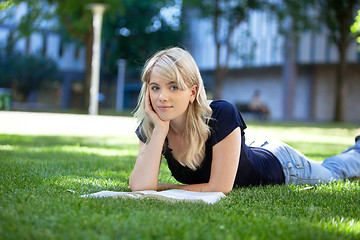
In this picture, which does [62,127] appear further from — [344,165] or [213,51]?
[213,51]

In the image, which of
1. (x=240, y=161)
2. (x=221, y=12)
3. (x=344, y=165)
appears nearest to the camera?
(x=240, y=161)

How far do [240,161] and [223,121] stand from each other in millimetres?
507

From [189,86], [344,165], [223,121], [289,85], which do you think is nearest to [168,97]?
[189,86]

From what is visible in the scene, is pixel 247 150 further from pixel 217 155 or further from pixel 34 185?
pixel 34 185

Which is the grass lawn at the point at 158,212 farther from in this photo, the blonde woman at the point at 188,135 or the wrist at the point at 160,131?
the wrist at the point at 160,131

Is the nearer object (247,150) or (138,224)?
(138,224)

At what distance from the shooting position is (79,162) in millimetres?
5363

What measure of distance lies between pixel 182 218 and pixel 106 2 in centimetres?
1973

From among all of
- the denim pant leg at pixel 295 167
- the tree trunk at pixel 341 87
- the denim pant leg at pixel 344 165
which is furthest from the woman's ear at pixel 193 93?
the tree trunk at pixel 341 87

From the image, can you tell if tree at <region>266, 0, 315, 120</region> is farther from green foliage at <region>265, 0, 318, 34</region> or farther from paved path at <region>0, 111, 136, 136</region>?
paved path at <region>0, 111, 136, 136</region>

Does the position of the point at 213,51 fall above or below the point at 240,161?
above

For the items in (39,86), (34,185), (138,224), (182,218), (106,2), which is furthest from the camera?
(39,86)

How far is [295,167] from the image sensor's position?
428 centimetres

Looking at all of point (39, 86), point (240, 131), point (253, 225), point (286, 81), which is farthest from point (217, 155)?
point (39, 86)
